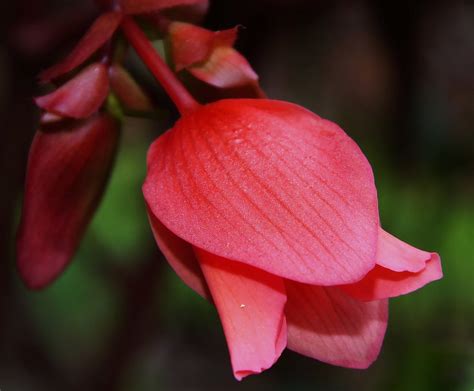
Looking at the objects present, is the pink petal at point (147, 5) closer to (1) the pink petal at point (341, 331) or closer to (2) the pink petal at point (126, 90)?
(2) the pink petal at point (126, 90)

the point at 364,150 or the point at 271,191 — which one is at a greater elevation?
the point at 271,191

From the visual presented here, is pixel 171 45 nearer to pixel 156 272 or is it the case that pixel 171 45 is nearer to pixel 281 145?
pixel 281 145

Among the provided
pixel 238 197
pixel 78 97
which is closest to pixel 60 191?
pixel 78 97

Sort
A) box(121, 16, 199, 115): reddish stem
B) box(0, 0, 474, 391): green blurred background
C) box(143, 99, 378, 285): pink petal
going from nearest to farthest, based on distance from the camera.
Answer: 1. box(143, 99, 378, 285): pink petal
2. box(121, 16, 199, 115): reddish stem
3. box(0, 0, 474, 391): green blurred background

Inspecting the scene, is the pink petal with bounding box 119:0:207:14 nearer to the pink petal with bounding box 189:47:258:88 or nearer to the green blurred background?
the pink petal with bounding box 189:47:258:88

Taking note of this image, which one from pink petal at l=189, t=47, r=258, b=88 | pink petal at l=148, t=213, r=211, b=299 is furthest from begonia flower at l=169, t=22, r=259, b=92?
pink petal at l=148, t=213, r=211, b=299

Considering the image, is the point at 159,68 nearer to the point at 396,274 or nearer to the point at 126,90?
the point at 126,90

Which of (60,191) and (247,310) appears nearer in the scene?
(247,310)

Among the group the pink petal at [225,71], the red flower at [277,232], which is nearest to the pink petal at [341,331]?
the red flower at [277,232]

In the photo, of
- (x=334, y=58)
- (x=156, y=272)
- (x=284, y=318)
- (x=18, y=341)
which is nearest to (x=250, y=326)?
(x=284, y=318)
